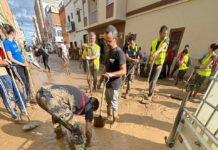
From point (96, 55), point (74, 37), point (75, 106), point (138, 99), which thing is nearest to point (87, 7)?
point (74, 37)

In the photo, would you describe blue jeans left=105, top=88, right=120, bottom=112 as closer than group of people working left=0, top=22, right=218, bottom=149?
No

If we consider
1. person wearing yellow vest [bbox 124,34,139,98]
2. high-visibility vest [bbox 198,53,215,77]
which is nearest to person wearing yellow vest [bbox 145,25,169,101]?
person wearing yellow vest [bbox 124,34,139,98]

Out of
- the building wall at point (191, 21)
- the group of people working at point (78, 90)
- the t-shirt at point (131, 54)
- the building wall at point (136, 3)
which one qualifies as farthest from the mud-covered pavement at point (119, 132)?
the building wall at point (136, 3)

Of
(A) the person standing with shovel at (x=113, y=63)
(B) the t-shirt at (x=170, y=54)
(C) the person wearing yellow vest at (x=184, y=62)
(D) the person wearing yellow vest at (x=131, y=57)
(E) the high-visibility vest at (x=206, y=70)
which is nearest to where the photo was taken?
(A) the person standing with shovel at (x=113, y=63)

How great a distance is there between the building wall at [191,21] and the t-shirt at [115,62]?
5.01 meters

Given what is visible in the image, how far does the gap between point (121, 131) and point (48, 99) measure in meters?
1.78

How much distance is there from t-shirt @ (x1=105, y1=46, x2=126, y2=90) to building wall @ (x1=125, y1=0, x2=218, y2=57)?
5012 millimetres

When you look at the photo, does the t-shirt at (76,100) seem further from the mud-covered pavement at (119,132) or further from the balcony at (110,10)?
the balcony at (110,10)

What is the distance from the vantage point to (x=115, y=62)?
5.65ft

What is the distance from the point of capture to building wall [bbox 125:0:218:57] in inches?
159

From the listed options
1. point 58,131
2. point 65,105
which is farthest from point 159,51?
point 58,131

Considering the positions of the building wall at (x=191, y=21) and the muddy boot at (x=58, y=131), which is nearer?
the muddy boot at (x=58, y=131)

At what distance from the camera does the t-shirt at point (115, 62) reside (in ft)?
5.42

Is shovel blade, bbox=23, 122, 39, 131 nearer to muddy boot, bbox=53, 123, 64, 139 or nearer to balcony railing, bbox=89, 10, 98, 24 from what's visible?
muddy boot, bbox=53, 123, 64, 139
